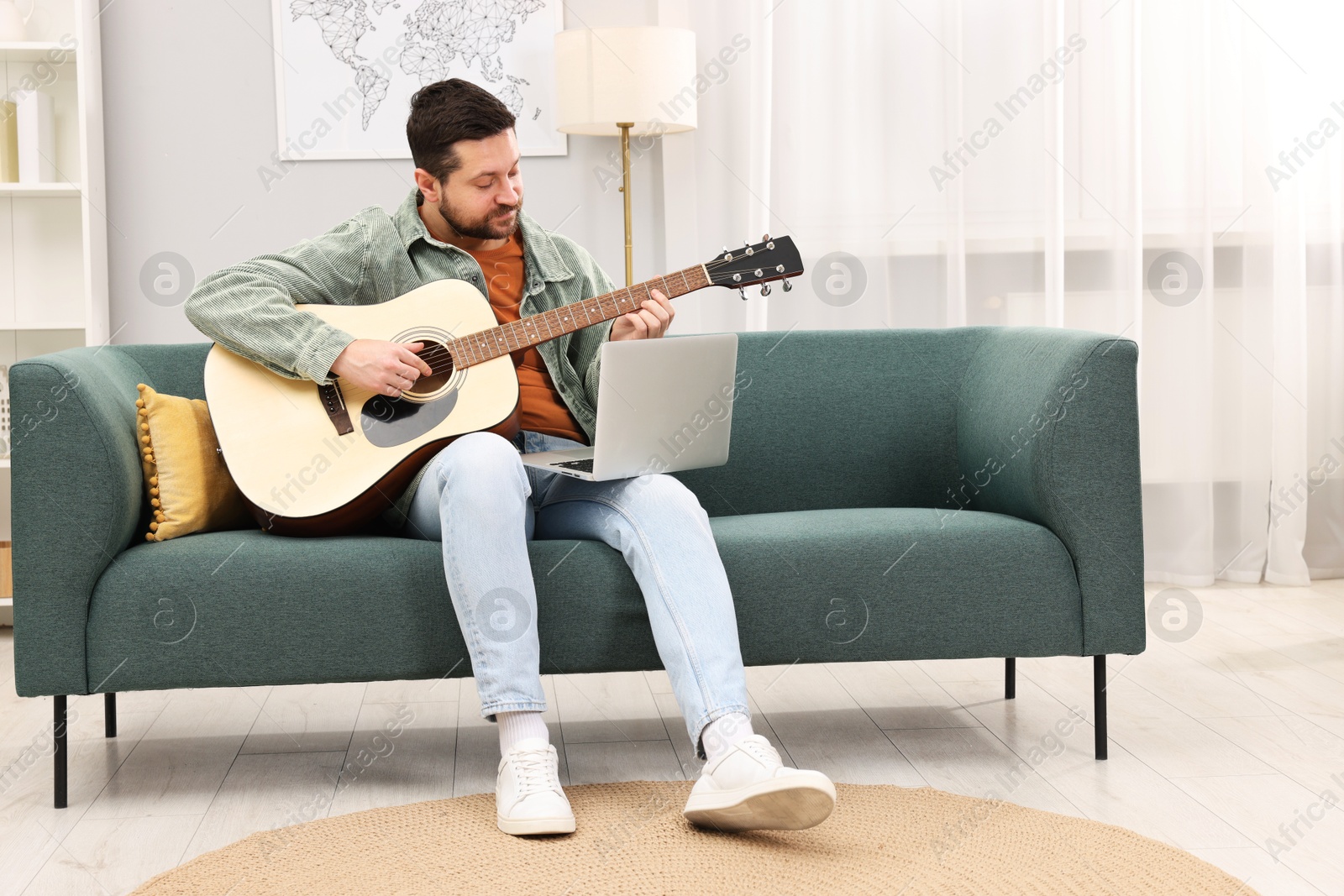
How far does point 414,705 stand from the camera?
86.0 inches

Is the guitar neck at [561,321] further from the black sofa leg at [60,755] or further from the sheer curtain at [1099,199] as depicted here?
the sheer curtain at [1099,199]

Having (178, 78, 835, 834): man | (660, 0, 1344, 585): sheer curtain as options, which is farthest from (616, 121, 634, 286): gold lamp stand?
(178, 78, 835, 834): man

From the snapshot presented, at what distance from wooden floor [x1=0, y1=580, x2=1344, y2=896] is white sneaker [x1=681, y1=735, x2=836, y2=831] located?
0.94 ft

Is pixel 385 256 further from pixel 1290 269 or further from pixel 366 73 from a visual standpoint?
pixel 1290 269

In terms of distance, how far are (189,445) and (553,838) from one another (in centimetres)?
78

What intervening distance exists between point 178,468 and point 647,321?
0.70 m

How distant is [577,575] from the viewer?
1684mm

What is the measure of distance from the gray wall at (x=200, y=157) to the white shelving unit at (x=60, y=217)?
56 mm

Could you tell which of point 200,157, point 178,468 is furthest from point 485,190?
point 200,157

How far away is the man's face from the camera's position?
6.04ft

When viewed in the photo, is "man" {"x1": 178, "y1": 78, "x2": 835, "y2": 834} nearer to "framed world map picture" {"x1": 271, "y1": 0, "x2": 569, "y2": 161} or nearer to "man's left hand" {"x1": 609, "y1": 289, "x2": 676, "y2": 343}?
"man's left hand" {"x1": 609, "y1": 289, "x2": 676, "y2": 343}

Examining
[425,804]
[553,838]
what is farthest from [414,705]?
[553,838]

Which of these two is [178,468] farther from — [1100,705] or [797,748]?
[1100,705]

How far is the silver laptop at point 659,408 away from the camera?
1.60 m
